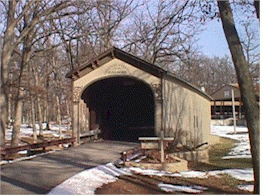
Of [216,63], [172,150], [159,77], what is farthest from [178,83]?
[216,63]

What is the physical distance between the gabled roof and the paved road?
4.28 meters

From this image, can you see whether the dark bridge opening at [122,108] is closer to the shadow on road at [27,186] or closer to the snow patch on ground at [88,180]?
the snow patch on ground at [88,180]

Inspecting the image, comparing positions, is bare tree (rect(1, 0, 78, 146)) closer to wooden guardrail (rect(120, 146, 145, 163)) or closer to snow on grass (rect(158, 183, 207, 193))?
wooden guardrail (rect(120, 146, 145, 163))

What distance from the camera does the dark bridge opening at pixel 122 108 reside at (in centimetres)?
2117

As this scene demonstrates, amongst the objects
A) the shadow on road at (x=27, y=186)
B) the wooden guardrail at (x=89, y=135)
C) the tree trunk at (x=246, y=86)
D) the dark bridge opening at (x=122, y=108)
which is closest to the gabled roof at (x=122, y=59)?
the dark bridge opening at (x=122, y=108)

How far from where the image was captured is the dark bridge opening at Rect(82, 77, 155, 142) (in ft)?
69.5

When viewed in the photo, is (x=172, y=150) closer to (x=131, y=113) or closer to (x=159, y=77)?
(x=159, y=77)

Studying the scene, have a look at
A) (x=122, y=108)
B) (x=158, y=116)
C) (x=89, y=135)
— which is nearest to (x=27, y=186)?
(x=158, y=116)

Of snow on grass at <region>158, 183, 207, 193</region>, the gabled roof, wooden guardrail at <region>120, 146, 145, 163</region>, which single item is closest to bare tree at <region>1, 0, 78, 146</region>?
the gabled roof

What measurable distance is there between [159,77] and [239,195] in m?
9.50

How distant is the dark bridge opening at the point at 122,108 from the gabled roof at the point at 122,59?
2.05 metres

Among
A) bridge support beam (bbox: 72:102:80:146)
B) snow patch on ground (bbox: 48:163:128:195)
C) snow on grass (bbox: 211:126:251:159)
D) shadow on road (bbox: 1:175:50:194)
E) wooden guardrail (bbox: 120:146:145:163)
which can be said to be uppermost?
bridge support beam (bbox: 72:102:80:146)

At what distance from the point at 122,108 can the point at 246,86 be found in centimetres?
1797

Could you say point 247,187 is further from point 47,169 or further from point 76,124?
point 76,124
